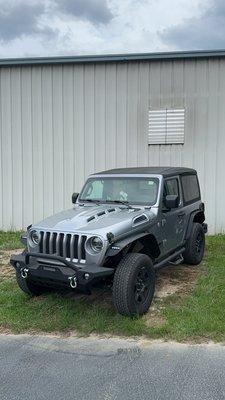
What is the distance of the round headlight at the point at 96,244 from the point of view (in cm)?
501

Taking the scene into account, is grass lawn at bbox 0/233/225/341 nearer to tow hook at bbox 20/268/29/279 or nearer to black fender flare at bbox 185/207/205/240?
tow hook at bbox 20/268/29/279

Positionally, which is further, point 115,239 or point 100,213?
point 100,213

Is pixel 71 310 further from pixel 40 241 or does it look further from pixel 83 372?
pixel 83 372

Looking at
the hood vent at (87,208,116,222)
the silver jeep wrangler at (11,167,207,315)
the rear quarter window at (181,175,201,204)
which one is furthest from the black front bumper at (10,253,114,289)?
the rear quarter window at (181,175,201,204)

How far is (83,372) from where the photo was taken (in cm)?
403

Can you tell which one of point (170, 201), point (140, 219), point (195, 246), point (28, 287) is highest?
point (170, 201)

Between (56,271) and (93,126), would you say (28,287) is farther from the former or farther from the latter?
(93,126)

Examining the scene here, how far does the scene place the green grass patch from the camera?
9.64 metres

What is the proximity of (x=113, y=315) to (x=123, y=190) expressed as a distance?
191cm

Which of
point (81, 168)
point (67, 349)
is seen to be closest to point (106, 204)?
point (67, 349)

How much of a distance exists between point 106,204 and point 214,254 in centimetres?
323

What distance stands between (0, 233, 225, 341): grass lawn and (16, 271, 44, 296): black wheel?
9 centimetres

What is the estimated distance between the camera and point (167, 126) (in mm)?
10703

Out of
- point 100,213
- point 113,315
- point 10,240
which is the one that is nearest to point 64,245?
point 100,213
